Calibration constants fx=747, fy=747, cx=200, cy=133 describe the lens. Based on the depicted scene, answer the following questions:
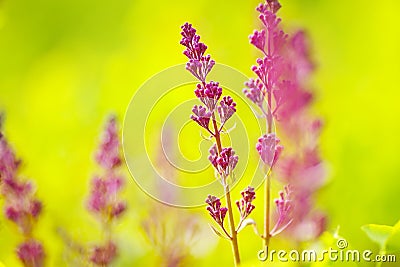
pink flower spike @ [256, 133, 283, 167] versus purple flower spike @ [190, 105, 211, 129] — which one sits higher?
purple flower spike @ [190, 105, 211, 129]

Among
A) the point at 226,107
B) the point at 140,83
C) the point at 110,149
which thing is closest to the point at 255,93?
the point at 226,107

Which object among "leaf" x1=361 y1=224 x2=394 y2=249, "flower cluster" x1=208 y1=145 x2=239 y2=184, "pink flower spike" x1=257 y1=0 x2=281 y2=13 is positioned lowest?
"leaf" x1=361 y1=224 x2=394 y2=249

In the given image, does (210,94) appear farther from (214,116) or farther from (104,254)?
(104,254)

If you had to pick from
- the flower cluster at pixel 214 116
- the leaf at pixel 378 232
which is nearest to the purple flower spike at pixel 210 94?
the flower cluster at pixel 214 116

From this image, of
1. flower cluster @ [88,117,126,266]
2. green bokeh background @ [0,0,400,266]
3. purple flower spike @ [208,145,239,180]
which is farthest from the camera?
green bokeh background @ [0,0,400,266]

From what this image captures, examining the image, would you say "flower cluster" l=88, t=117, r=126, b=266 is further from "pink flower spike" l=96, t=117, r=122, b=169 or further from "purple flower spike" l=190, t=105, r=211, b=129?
"purple flower spike" l=190, t=105, r=211, b=129

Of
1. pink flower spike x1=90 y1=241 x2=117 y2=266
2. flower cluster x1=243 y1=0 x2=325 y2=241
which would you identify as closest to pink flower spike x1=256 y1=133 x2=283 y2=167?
flower cluster x1=243 y1=0 x2=325 y2=241

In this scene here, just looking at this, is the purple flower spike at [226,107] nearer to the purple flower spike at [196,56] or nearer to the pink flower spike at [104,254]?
the purple flower spike at [196,56]
